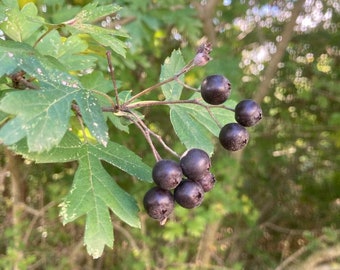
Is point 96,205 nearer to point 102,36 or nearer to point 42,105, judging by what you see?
point 42,105

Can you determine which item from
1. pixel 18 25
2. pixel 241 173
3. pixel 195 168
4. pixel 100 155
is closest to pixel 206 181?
pixel 195 168

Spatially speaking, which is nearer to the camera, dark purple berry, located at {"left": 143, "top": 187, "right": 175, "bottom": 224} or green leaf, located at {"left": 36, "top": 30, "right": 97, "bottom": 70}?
dark purple berry, located at {"left": 143, "top": 187, "right": 175, "bottom": 224}

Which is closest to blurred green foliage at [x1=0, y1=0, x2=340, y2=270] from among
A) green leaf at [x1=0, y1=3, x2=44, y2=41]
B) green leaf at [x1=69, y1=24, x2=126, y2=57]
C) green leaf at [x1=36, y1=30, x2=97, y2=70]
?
green leaf at [x1=36, y1=30, x2=97, y2=70]

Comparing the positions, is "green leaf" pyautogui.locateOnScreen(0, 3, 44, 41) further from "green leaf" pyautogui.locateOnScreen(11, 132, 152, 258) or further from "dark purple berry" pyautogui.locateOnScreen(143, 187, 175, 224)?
"dark purple berry" pyautogui.locateOnScreen(143, 187, 175, 224)

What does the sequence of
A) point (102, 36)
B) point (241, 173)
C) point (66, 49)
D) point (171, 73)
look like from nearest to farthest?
point (102, 36) → point (171, 73) → point (66, 49) → point (241, 173)

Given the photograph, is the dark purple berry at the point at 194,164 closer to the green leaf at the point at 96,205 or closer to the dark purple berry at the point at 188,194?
the dark purple berry at the point at 188,194
